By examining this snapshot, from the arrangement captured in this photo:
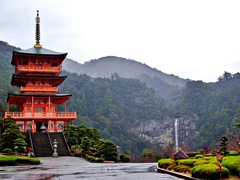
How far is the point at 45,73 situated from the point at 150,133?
8762 centimetres

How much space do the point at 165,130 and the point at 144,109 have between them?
36.2ft

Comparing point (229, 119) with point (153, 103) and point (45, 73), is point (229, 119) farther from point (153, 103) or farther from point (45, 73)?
point (45, 73)

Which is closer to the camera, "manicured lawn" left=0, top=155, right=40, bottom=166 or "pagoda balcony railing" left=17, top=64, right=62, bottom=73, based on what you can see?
"manicured lawn" left=0, top=155, right=40, bottom=166

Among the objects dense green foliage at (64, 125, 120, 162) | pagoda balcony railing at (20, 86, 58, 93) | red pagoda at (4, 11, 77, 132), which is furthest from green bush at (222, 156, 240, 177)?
pagoda balcony railing at (20, 86, 58, 93)

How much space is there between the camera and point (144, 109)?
138 m

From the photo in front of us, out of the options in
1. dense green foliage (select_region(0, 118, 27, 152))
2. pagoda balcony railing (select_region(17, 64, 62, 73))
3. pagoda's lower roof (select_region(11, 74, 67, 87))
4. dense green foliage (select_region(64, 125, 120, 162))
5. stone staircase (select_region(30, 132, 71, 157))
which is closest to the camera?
dense green foliage (select_region(64, 125, 120, 162))

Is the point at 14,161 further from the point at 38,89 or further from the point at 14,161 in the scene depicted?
the point at 38,89

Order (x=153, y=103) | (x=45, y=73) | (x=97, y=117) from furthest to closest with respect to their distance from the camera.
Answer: (x=153, y=103), (x=97, y=117), (x=45, y=73)

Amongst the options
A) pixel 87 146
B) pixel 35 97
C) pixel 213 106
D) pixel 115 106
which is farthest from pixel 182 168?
pixel 115 106

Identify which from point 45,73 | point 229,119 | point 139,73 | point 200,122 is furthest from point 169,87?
point 45,73

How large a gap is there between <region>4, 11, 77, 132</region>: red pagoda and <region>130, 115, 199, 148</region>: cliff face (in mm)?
75130

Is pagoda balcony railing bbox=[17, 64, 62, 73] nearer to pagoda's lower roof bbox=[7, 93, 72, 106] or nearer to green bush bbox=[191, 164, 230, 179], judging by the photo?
pagoda's lower roof bbox=[7, 93, 72, 106]

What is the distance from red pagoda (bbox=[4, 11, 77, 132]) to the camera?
4895 cm

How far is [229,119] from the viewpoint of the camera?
105 metres
